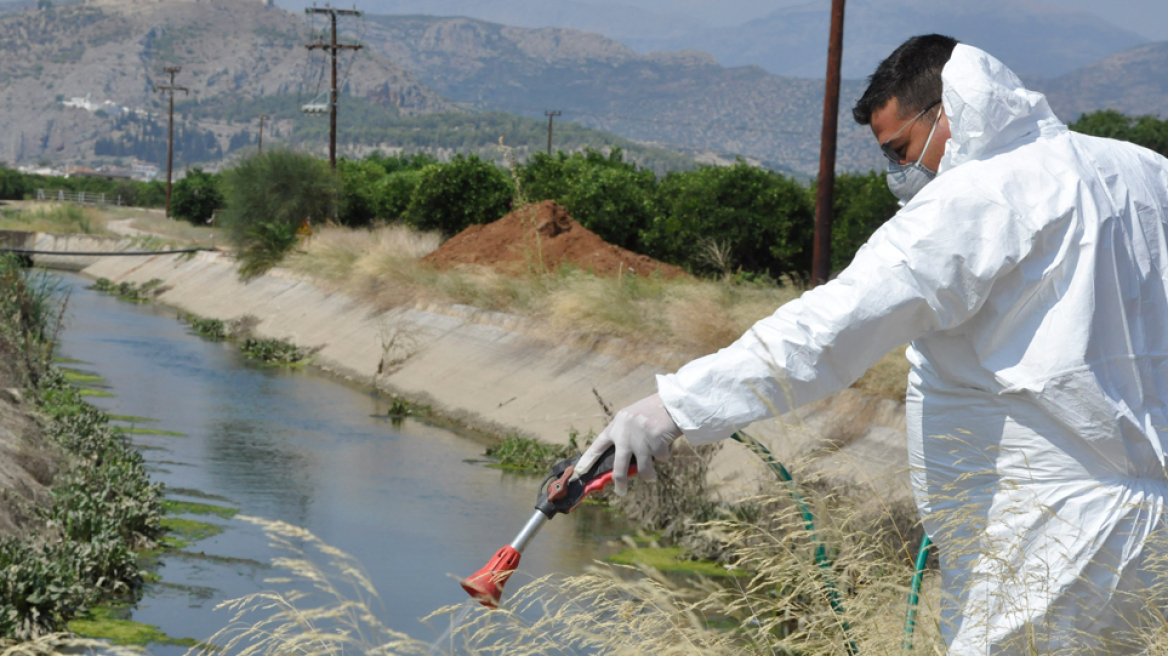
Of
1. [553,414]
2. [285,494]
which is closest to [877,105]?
[285,494]

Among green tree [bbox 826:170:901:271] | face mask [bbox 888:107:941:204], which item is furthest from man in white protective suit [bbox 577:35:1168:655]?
green tree [bbox 826:170:901:271]

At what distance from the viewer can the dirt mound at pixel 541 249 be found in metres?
19.8

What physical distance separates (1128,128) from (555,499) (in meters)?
46.1

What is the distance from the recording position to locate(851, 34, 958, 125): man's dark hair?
257cm

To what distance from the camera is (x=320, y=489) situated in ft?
36.5

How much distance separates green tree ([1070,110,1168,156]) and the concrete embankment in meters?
29.3

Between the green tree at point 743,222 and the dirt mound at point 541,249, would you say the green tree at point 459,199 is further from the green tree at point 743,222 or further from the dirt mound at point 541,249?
the green tree at point 743,222

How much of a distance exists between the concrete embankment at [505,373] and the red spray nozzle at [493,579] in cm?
549

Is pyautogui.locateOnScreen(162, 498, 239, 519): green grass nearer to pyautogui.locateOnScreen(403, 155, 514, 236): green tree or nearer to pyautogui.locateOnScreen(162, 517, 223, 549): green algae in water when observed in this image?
pyautogui.locateOnScreen(162, 517, 223, 549): green algae in water

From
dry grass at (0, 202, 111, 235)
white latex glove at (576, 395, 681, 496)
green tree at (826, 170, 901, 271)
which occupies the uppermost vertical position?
white latex glove at (576, 395, 681, 496)

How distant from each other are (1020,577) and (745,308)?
35.7ft

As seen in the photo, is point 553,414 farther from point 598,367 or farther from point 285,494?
point 285,494

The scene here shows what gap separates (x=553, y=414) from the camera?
1402cm

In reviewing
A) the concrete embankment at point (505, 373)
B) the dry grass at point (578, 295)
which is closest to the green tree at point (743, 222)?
the dry grass at point (578, 295)
